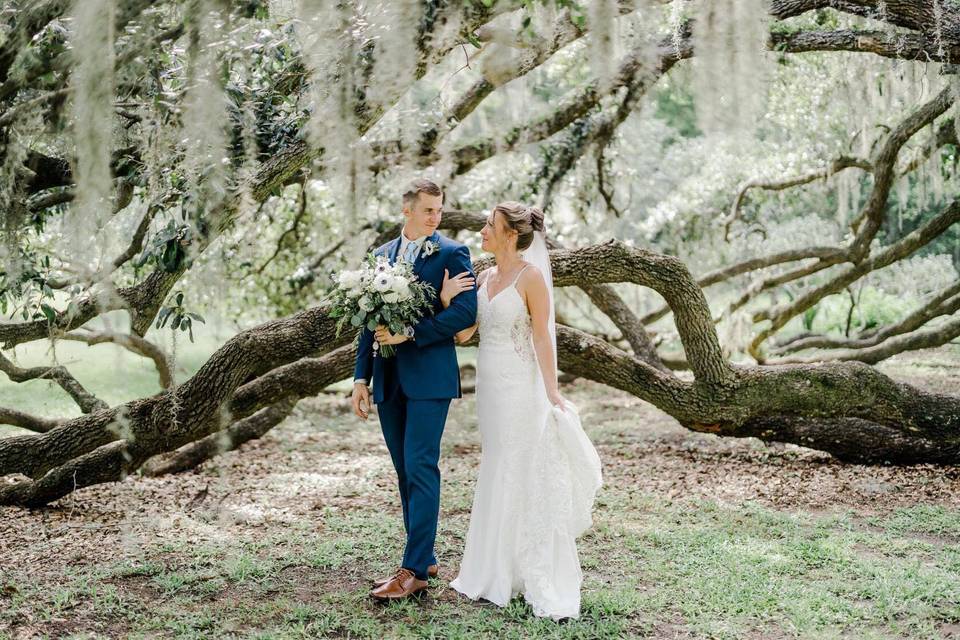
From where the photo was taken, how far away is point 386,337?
3727mm

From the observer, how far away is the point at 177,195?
4.45m

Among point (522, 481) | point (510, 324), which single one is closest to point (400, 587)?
point (522, 481)

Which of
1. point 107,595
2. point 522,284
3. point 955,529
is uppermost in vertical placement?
point 522,284

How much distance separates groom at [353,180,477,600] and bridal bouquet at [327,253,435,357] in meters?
0.06

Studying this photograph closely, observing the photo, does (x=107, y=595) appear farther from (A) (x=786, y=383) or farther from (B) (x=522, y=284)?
(A) (x=786, y=383)

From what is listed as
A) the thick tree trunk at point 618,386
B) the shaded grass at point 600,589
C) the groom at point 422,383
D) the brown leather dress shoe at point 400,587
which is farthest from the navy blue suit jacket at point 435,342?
the thick tree trunk at point 618,386

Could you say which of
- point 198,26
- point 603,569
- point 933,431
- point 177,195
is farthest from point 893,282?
point 198,26

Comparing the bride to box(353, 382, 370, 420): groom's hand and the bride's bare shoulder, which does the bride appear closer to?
the bride's bare shoulder

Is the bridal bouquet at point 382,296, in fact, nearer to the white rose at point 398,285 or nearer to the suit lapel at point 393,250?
the white rose at point 398,285

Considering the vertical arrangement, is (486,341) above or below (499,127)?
below

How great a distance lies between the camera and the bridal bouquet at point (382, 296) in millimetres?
3643

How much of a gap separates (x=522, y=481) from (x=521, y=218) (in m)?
1.10

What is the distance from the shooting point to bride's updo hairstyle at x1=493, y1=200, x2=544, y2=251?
3.78 metres

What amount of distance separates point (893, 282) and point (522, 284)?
1190cm
